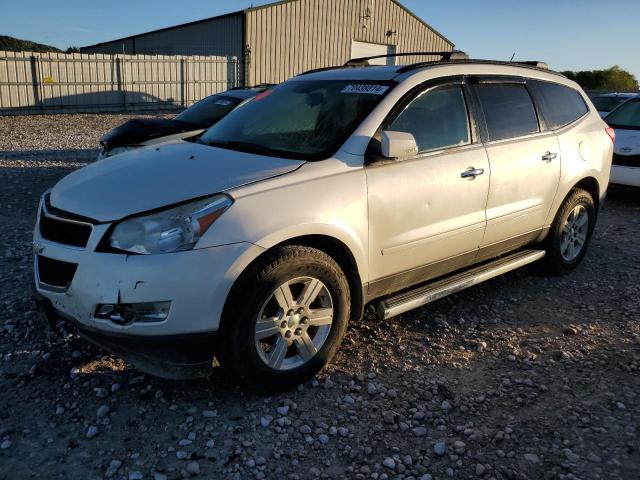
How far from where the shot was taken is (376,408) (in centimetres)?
309

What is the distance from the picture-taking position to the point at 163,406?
10.0ft

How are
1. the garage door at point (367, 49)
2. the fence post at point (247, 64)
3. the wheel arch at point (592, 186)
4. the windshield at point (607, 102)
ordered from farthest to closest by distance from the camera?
1. the garage door at point (367, 49)
2. the fence post at point (247, 64)
3. the windshield at point (607, 102)
4. the wheel arch at point (592, 186)

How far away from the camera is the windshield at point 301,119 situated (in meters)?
3.51

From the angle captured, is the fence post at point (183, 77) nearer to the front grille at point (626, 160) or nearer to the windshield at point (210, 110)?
the windshield at point (210, 110)

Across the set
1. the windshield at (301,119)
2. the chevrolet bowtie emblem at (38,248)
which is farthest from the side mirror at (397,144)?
the chevrolet bowtie emblem at (38,248)

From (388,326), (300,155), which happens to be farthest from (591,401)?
(300,155)

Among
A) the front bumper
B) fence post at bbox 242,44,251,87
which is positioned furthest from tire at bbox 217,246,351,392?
fence post at bbox 242,44,251,87

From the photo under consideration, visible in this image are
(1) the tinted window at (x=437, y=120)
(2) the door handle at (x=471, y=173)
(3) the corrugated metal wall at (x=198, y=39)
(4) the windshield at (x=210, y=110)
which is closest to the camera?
(1) the tinted window at (x=437, y=120)

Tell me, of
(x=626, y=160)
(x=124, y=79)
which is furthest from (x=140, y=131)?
(x=124, y=79)

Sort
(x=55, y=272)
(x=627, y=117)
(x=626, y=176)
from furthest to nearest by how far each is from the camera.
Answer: (x=627, y=117), (x=626, y=176), (x=55, y=272)

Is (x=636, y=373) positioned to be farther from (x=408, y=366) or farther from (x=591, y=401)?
(x=408, y=366)

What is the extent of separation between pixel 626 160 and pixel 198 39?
2270 centimetres

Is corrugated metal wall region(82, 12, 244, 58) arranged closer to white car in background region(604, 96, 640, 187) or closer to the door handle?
A: white car in background region(604, 96, 640, 187)

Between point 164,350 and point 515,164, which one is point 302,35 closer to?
point 515,164
